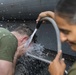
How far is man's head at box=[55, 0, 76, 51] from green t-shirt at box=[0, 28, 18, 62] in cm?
101

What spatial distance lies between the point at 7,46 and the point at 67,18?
3.63ft

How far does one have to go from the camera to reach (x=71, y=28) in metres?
1.54

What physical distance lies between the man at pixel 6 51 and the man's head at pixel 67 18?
97 centimetres

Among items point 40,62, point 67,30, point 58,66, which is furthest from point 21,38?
point 67,30

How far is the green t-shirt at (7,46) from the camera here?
2540 mm

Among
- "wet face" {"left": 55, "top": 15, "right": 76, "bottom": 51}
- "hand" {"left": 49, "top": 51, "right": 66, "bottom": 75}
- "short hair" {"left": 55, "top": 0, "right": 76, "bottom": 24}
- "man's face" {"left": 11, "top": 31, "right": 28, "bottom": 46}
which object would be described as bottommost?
"man's face" {"left": 11, "top": 31, "right": 28, "bottom": 46}

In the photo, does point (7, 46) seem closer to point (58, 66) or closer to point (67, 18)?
point (58, 66)

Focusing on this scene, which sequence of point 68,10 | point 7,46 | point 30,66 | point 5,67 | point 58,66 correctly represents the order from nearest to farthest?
point 68,10 → point 58,66 → point 5,67 → point 7,46 → point 30,66

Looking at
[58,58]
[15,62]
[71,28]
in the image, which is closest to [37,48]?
[15,62]

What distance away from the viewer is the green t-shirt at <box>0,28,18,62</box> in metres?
2.54

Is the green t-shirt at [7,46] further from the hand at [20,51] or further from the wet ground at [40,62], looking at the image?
the wet ground at [40,62]

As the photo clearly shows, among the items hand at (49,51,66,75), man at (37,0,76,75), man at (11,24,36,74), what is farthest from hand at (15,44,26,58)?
man at (37,0,76,75)

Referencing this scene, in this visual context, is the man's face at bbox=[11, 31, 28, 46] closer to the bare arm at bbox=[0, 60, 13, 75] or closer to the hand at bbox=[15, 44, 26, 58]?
the hand at bbox=[15, 44, 26, 58]

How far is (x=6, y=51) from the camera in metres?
2.56
